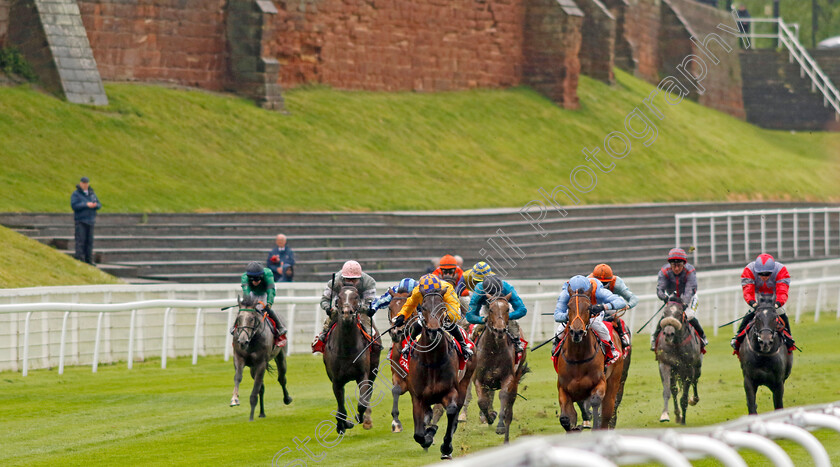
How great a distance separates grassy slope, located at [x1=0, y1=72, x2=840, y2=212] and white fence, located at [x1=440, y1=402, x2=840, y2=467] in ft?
67.4

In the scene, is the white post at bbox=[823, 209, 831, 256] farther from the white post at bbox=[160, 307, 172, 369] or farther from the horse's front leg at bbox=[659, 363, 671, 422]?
the horse's front leg at bbox=[659, 363, 671, 422]

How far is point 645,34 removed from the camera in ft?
189

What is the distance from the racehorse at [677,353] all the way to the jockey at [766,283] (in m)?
1.28

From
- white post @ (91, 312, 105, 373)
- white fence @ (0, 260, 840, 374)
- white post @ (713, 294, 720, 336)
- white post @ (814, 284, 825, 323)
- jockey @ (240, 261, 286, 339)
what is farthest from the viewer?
Answer: white post @ (814, 284, 825, 323)

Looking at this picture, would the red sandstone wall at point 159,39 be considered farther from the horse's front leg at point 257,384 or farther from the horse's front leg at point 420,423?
the horse's front leg at point 420,423

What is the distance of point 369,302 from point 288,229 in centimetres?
1313

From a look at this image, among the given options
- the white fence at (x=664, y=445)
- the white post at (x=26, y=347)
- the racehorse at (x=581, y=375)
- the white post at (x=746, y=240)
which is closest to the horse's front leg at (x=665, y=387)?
the racehorse at (x=581, y=375)

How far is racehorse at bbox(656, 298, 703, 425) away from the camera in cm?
1459

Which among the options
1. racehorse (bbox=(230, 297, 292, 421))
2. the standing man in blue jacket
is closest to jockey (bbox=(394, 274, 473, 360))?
racehorse (bbox=(230, 297, 292, 421))

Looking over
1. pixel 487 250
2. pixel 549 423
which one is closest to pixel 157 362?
pixel 549 423

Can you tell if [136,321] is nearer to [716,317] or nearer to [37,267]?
[37,267]

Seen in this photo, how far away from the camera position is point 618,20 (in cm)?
5544

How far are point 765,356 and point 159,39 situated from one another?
25.2m

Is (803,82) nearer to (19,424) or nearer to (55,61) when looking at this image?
(55,61)
